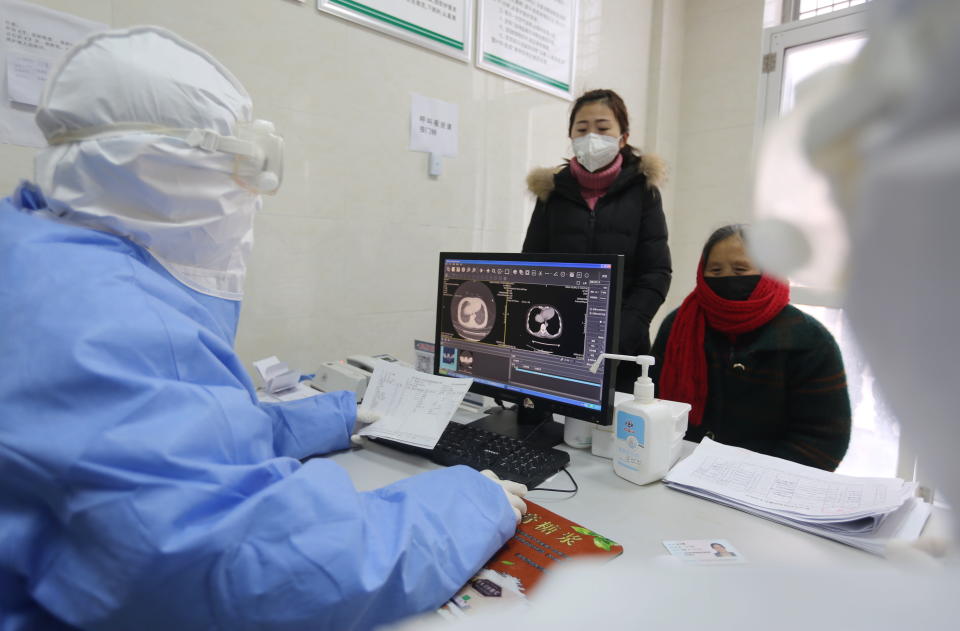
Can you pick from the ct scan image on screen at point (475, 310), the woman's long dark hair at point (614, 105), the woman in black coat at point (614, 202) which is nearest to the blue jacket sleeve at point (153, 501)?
the ct scan image on screen at point (475, 310)

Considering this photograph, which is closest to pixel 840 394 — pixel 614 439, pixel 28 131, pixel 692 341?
pixel 692 341

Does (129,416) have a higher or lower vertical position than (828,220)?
lower

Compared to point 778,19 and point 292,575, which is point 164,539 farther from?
point 778,19

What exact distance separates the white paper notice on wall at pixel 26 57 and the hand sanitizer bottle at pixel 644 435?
149 cm

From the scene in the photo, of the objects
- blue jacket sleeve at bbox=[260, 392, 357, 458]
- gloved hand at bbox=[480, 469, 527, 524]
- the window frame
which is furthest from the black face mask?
the window frame

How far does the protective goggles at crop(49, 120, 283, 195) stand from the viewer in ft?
2.35

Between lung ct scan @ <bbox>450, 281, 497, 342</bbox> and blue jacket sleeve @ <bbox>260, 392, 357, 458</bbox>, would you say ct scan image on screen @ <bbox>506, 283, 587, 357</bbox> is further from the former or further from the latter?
blue jacket sleeve @ <bbox>260, 392, 357, 458</bbox>

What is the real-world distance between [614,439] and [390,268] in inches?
49.8

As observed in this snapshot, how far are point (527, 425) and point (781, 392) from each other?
2.34ft

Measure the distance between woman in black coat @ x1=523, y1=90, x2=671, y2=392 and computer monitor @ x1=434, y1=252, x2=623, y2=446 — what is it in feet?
2.54

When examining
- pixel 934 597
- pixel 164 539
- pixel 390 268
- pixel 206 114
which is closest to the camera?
pixel 934 597

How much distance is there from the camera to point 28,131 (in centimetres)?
129

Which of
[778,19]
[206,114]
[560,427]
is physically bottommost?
[560,427]

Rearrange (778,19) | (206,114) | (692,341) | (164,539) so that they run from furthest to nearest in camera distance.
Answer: (778,19) < (692,341) < (206,114) < (164,539)
